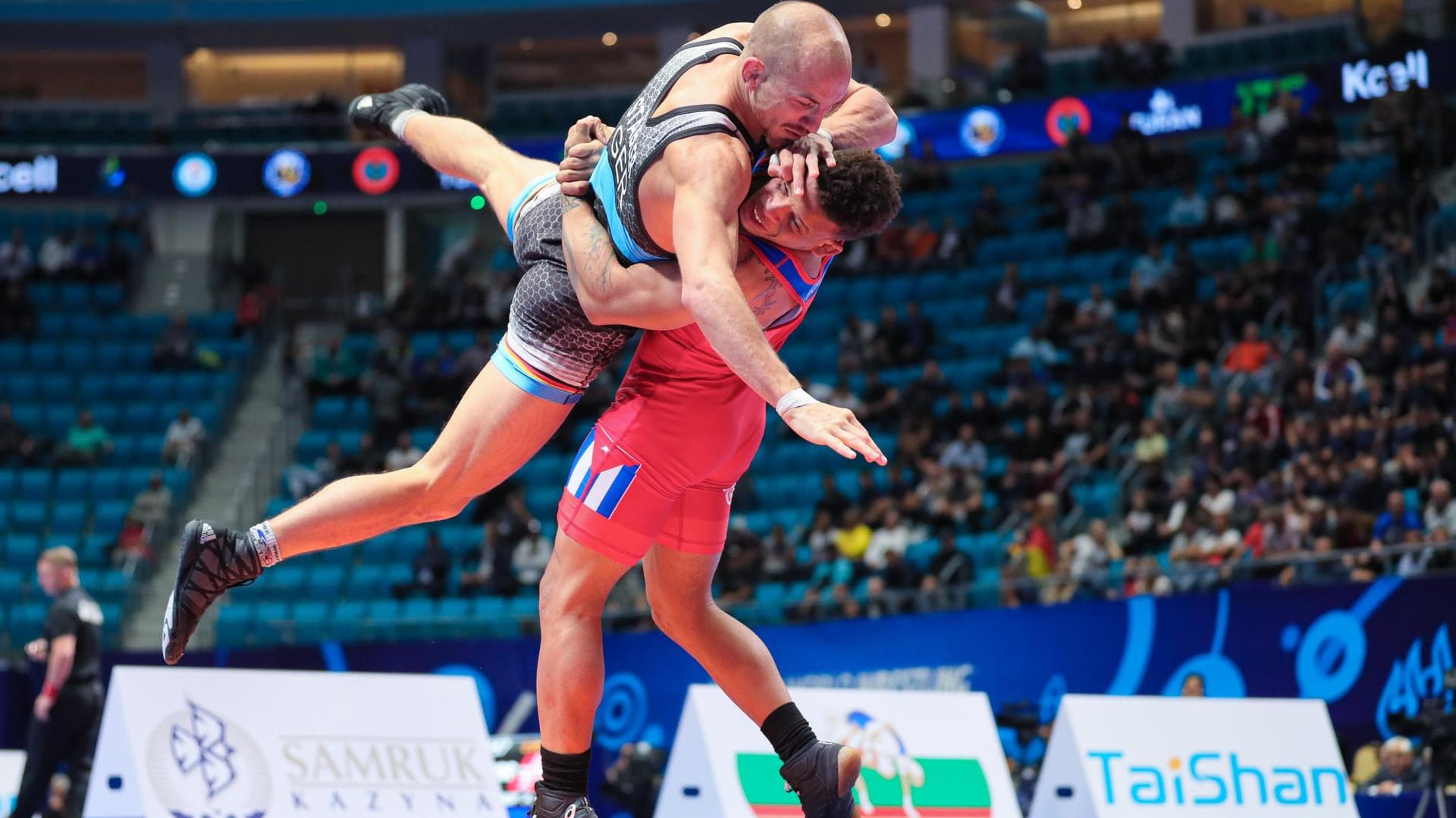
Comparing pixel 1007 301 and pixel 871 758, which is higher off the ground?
pixel 1007 301

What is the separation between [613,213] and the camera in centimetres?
432

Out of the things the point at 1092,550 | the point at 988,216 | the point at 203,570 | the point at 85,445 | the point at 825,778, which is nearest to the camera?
the point at 825,778

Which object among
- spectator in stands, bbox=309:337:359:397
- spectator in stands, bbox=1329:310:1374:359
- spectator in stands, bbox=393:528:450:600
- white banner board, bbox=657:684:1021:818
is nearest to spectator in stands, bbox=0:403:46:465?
spectator in stands, bbox=309:337:359:397

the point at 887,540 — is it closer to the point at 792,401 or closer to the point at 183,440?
the point at 183,440

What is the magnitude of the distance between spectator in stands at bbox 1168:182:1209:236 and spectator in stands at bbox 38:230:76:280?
46.1 feet

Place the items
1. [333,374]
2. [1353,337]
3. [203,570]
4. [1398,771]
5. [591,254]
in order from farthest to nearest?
[333,374] → [1353,337] → [1398,771] → [203,570] → [591,254]

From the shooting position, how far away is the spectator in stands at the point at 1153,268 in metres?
15.8

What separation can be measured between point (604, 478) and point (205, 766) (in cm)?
200

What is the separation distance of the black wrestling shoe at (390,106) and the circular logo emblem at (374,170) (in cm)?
1756

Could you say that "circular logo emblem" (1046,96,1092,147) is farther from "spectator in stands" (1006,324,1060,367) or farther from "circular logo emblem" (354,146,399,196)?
"circular logo emblem" (354,146,399,196)

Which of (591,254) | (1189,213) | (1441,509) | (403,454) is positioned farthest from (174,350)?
(591,254)

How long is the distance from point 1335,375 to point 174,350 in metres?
13.5

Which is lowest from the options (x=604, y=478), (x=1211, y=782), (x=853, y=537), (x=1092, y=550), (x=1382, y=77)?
(x=853, y=537)

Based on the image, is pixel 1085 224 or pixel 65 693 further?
pixel 1085 224
